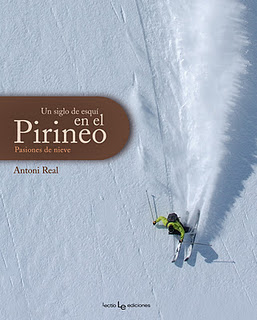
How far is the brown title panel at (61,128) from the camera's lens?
11.2ft

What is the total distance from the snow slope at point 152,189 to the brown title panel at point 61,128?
82mm

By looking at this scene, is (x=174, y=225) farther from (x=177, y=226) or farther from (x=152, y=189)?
(x=152, y=189)

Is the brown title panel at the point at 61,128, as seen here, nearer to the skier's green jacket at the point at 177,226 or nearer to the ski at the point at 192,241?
the skier's green jacket at the point at 177,226

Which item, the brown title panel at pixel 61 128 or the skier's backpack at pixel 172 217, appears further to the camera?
the brown title panel at pixel 61 128

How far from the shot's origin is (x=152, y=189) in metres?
3.41

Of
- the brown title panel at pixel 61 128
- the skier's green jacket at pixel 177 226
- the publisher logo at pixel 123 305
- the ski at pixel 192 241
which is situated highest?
the brown title panel at pixel 61 128

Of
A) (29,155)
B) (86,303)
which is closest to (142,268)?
(86,303)

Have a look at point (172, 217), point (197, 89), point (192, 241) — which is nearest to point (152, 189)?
point (172, 217)

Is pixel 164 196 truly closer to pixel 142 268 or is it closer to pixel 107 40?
pixel 142 268

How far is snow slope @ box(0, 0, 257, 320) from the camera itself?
133 inches

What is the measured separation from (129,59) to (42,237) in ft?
5.88

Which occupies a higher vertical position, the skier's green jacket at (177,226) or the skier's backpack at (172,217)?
the skier's backpack at (172,217)

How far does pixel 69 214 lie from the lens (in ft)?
11.2

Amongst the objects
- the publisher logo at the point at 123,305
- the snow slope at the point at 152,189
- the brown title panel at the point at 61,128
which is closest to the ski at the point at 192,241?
the snow slope at the point at 152,189
